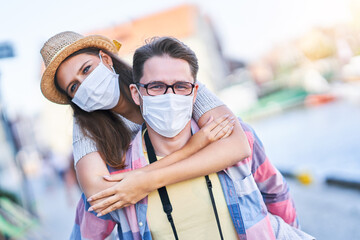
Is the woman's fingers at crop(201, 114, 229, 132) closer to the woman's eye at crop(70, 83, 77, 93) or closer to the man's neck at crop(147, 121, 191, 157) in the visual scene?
the man's neck at crop(147, 121, 191, 157)

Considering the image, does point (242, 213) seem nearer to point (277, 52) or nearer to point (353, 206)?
point (353, 206)

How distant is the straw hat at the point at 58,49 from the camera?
6.11 feet

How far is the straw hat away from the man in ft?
1.42

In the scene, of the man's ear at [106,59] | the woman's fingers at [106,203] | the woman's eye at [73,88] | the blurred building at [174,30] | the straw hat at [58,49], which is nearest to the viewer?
the woman's fingers at [106,203]

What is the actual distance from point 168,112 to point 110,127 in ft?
1.38

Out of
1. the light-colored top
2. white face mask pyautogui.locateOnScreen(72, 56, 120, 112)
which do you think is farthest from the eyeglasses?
white face mask pyautogui.locateOnScreen(72, 56, 120, 112)

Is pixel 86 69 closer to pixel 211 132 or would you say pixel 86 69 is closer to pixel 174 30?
pixel 211 132

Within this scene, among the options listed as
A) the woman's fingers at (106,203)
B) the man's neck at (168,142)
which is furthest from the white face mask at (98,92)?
the woman's fingers at (106,203)

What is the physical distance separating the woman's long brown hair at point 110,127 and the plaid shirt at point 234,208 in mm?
68

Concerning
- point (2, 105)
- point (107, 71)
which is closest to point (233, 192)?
point (107, 71)

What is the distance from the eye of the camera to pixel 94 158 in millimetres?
1620

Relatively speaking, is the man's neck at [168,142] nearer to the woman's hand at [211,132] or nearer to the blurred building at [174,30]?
the woman's hand at [211,132]

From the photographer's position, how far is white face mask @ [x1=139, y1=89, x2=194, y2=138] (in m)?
1.62

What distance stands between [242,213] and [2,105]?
584 centimetres
